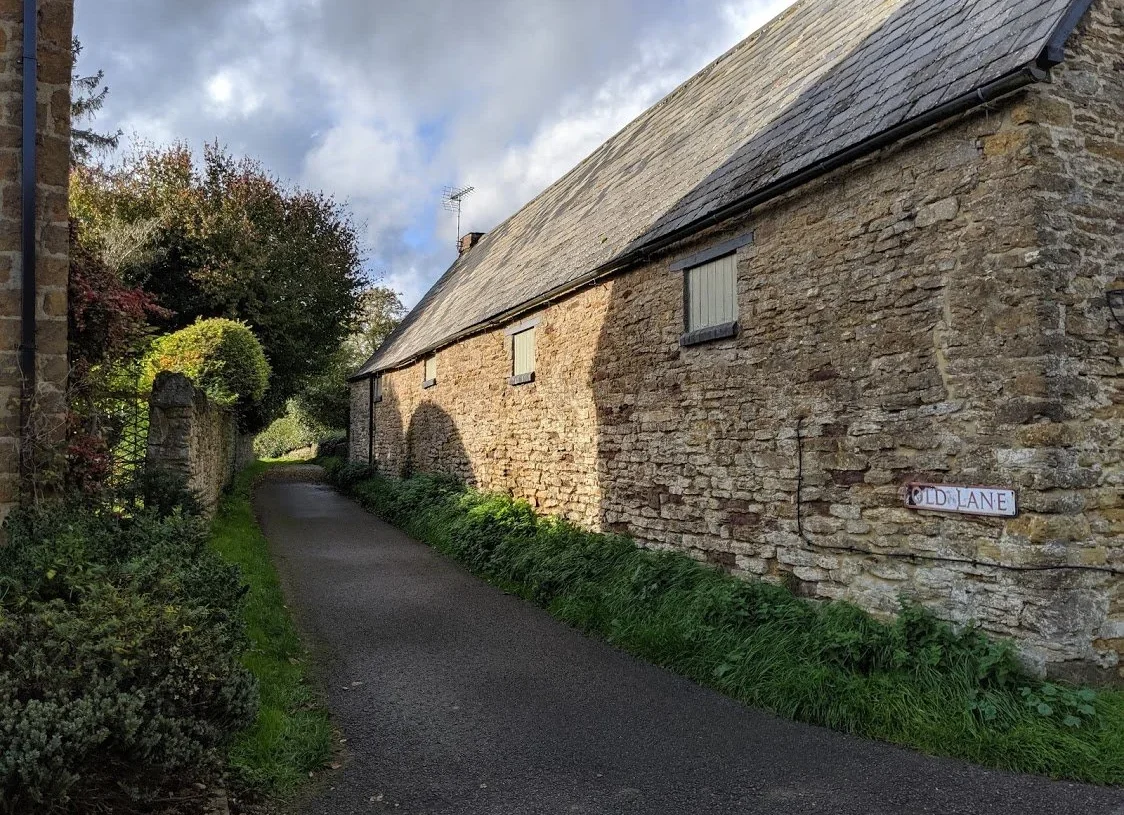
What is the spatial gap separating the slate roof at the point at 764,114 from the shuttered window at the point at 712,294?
1.86 ft

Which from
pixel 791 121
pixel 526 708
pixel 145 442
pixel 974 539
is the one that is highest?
pixel 791 121

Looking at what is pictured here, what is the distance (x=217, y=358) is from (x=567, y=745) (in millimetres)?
12986

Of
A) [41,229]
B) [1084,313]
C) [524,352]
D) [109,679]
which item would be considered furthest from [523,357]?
[109,679]

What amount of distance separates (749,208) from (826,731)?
4.65 metres

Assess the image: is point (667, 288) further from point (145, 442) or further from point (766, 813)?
point (145, 442)

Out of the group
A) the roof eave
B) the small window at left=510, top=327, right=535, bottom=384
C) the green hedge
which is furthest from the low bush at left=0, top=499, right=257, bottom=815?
the green hedge

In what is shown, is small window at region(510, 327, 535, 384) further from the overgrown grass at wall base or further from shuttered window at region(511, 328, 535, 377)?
the overgrown grass at wall base

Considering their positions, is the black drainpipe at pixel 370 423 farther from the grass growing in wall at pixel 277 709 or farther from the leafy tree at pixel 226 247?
the grass growing in wall at pixel 277 709

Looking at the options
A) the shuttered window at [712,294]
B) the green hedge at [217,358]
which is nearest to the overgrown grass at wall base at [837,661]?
the shuttered window at [712,294]

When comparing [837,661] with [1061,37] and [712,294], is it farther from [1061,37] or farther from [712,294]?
[1061,37]

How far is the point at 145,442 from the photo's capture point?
8.75 m

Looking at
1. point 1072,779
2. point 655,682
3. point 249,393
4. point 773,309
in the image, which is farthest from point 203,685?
point 249,393

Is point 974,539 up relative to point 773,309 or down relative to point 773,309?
down

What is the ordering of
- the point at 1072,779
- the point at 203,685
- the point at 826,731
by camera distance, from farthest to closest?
the point at 826,731, the point at 1072,779, the point at 203,685
